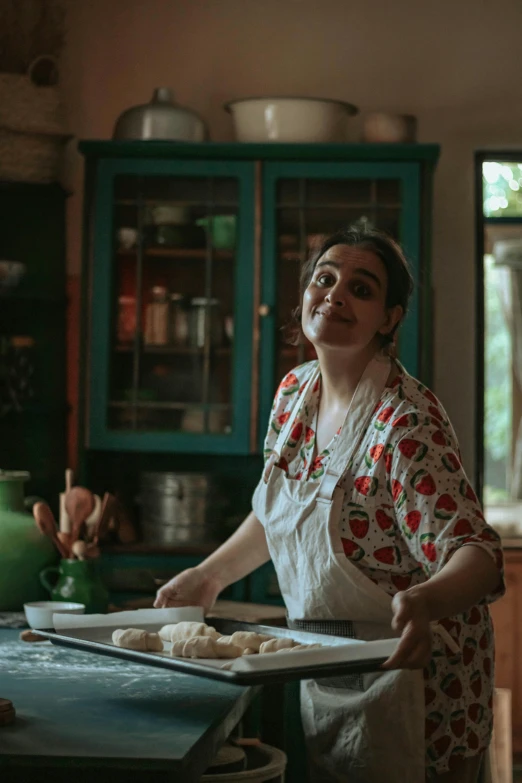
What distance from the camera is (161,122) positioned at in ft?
12.0

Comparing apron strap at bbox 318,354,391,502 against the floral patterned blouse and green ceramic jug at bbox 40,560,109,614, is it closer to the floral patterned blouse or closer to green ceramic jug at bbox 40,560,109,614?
the floral patterned blouse

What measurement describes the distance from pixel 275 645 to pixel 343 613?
223 millimetres

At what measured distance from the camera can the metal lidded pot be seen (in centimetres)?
365

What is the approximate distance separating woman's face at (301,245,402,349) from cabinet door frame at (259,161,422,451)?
1.57m

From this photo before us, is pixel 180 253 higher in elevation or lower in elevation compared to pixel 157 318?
higher

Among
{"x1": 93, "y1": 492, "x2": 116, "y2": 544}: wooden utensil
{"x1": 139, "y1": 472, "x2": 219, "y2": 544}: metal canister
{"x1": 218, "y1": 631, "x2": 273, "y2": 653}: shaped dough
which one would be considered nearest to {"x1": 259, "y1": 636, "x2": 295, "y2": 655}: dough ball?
{"x1": 218, "y1": 631, "x2": 273, "y2": 653}: shaped dough

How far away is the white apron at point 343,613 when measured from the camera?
1.73 meters

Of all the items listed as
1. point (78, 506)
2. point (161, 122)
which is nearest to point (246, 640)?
point (78, 506)

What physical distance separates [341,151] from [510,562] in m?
1.71

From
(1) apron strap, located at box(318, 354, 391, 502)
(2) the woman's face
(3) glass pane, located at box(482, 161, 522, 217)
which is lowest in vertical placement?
(1) apron strap, located at box(318, 354, 391, 502)

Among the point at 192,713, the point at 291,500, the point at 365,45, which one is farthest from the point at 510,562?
the point at 192,713

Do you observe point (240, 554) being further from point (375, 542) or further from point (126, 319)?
point (126, 319)

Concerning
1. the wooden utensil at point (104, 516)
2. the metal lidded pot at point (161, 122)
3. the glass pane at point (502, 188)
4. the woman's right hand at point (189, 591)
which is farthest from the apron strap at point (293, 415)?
the glass pane at point (502, 188)

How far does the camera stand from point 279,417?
2189 millimetres
